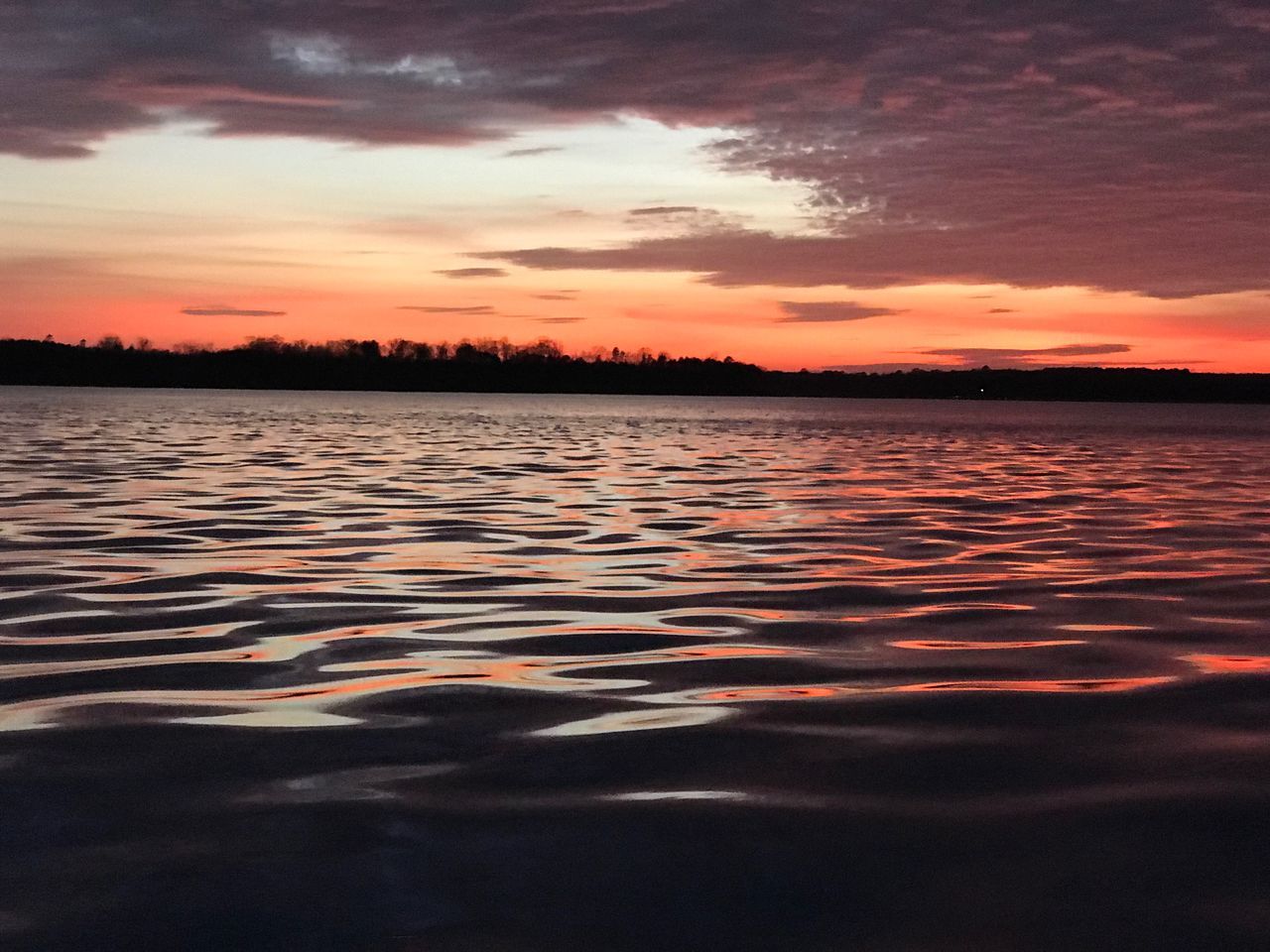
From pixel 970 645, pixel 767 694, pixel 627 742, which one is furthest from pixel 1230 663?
pixel 627 742

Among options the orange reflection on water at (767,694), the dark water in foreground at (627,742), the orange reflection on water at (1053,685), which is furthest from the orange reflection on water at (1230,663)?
the orange reflection on water at (767,694)

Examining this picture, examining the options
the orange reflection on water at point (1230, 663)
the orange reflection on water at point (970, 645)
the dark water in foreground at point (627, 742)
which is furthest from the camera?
the orange reflection on water at point (970, 645)

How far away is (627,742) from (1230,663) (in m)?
4.87

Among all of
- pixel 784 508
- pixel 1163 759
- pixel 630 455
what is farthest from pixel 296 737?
pixel 630 455

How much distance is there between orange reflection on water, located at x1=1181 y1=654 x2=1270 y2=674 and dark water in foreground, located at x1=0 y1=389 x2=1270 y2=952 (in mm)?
42

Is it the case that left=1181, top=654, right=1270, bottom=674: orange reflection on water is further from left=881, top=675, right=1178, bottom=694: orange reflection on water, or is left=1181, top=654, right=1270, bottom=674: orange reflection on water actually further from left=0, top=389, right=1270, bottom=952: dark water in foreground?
left=881, top=675, right=1178, bottom=694: orange reflection on water

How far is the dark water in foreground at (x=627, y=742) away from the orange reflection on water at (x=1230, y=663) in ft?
0.14

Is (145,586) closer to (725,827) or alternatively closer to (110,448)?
(725,827)

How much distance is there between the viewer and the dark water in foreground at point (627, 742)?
15.5ft

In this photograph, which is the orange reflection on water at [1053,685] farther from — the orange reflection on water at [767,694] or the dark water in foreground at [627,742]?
the orange reflection on water at [767,694]

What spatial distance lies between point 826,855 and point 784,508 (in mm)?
17112

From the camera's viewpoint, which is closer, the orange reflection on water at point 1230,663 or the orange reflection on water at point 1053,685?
the orange reflection on water at point 1053,685

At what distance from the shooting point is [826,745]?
694 cm

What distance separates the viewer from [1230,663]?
9297 millimetres
